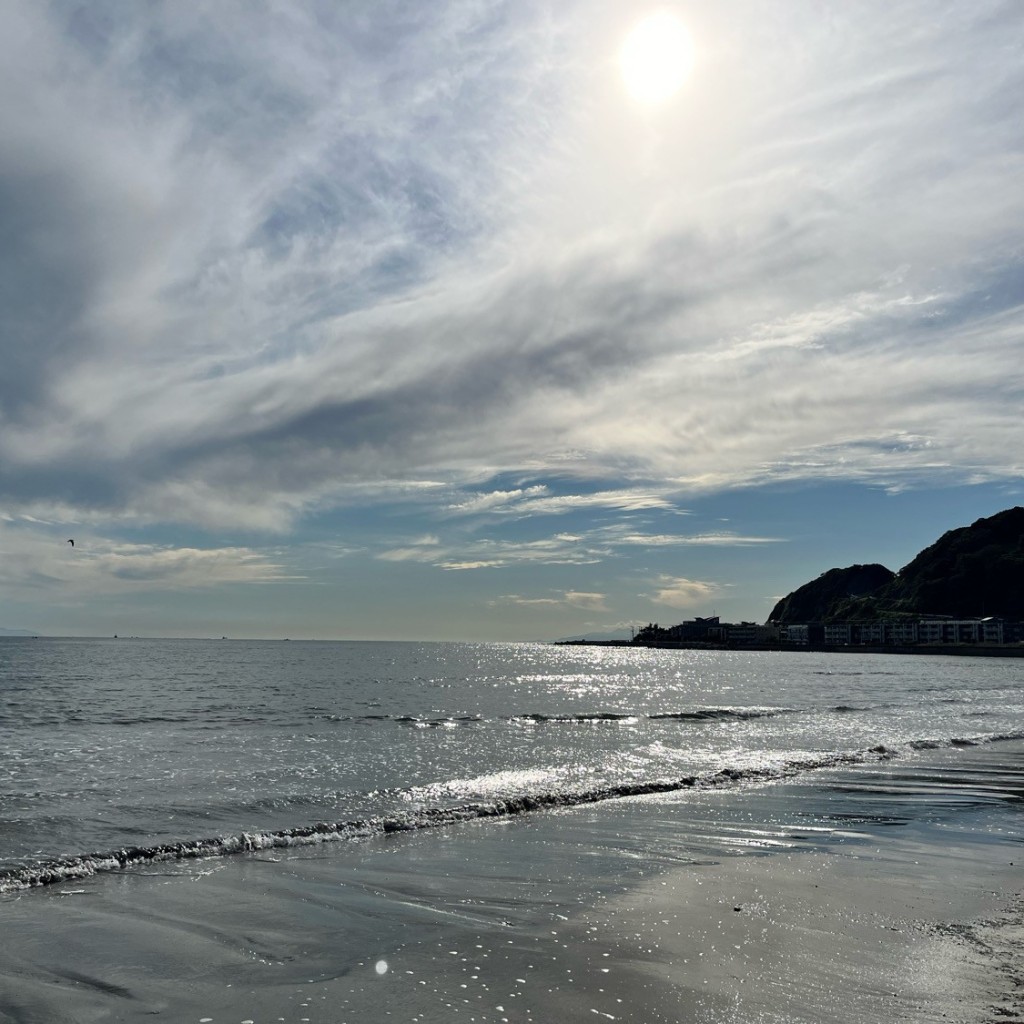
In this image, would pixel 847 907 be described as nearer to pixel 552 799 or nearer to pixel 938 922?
pixel 938 922

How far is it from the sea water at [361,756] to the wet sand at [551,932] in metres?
2.15

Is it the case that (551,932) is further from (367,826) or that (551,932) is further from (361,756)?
(361,756)

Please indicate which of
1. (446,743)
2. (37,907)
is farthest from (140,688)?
(37,907)

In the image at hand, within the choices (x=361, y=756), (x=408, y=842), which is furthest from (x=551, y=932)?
(x=361, y=756)

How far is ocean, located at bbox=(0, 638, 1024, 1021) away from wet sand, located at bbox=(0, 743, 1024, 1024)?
0.06 m

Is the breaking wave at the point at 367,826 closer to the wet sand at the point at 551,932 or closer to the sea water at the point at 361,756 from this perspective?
the sea water at the point at 361,756

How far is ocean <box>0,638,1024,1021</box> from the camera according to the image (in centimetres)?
922

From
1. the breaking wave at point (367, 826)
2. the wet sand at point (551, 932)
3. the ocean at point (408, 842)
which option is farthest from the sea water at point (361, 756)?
the wet sand at point (551, 932)

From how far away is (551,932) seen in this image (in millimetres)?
10875

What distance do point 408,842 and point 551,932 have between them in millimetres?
7028

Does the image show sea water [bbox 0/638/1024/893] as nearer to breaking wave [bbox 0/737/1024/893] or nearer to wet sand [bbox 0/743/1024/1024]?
breaking wave [bbox 0/737/1024/893]

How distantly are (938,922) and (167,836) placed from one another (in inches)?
567

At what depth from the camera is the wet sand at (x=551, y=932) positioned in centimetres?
852

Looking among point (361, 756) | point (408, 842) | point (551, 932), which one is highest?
point (551, 932)
